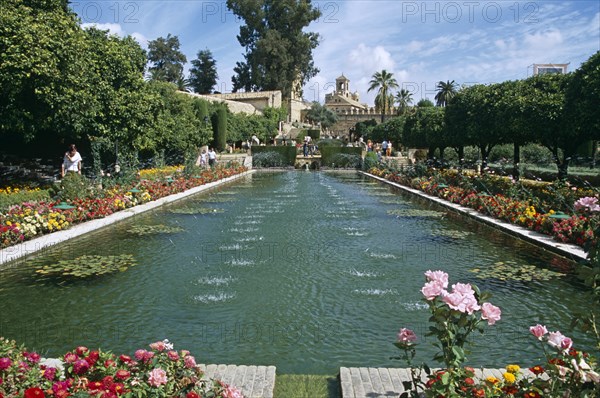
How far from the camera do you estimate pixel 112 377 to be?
2.96 metres

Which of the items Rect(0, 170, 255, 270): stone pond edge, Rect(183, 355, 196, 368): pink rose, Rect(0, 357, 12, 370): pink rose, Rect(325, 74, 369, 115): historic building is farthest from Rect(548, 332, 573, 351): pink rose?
Rect(325, 74, 369, 115): historic building

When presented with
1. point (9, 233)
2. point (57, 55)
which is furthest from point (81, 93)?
point (9, 233)

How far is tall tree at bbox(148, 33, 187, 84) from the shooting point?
2761 inches

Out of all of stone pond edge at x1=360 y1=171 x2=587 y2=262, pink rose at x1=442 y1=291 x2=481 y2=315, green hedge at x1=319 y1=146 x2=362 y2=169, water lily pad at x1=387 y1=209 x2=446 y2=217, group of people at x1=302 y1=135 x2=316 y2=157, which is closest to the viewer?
pink rose at x1=442 y1=291 x2=481 y2=315

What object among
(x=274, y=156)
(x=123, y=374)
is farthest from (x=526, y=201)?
(x=274, y=156)

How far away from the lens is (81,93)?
13984 mm

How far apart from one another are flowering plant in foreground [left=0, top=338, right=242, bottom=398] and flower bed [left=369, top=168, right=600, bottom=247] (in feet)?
19.3

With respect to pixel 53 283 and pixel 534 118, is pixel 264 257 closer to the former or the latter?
pixel 53 283

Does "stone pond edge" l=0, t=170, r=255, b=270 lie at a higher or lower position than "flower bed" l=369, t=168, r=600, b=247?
lower

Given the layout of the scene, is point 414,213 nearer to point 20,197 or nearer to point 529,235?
point 529,235

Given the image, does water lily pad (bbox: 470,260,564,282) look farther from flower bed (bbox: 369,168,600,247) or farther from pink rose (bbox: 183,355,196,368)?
→ pink rose (bbox: 183,355,196,368)

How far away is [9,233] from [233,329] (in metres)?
5.32

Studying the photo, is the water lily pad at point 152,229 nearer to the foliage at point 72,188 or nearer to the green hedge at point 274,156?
the foliage at point 72,188

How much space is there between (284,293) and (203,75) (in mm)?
70116
